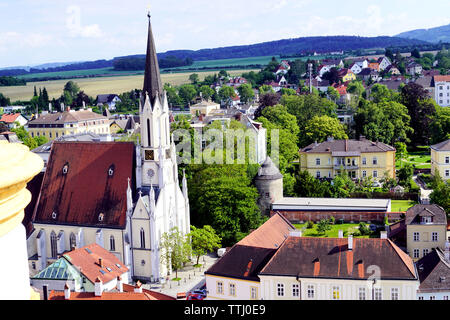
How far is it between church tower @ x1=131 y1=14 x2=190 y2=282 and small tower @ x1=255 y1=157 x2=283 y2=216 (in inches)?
459

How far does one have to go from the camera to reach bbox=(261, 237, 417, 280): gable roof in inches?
1070

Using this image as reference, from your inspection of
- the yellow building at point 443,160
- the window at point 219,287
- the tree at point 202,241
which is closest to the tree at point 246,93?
the yellow building at point 443,160

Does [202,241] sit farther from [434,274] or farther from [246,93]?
[246,93]

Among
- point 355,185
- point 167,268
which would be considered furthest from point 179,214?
point 355,185

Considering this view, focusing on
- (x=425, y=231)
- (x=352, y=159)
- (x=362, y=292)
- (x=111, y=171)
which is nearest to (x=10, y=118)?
(x=352, y=159)

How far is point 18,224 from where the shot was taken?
12.6 ft

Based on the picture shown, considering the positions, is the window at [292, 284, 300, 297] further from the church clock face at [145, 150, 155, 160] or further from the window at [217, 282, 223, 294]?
the church clock face at [145, 150, 155, 160]

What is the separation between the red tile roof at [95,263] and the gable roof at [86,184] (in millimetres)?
2742

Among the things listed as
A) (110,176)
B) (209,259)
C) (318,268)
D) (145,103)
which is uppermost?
(145,103)

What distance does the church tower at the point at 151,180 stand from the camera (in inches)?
1426

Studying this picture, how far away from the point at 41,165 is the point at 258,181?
43808 millimetres

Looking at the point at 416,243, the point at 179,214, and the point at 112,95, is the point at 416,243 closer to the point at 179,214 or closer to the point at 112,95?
the point at 179,214

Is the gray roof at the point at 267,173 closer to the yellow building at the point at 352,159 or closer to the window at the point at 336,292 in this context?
the yellow building at the point at 352,159

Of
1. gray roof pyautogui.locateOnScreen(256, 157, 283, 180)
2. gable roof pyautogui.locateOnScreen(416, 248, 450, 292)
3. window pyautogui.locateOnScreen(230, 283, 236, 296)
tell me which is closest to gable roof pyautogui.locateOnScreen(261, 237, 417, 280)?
gable roof pyautogui.locateOnScreen(416, 248, 450, 292)
